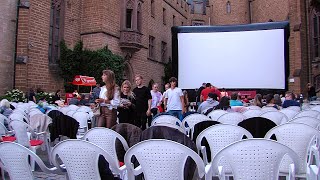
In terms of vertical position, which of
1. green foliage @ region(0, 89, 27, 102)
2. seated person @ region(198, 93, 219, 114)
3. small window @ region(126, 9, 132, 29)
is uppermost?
small window @ region(126, 9, 132, 29)

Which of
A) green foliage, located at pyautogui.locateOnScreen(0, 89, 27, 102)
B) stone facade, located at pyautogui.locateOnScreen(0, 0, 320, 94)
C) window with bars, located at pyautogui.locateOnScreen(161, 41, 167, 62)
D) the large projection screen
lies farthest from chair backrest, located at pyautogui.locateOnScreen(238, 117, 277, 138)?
window with bars, located at pyautogui.locateOnScreen(161, 41, 167, 62)

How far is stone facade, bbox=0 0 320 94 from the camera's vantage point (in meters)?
16.4

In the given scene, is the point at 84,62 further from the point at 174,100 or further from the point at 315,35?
the point at 315,35

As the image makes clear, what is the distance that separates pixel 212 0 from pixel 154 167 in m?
42.3

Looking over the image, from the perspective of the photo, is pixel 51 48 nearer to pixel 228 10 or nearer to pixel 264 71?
pixel 264 71

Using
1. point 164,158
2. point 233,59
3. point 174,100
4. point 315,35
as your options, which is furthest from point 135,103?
point 315,35

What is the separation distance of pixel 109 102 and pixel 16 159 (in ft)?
10.3

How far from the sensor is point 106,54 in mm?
20609

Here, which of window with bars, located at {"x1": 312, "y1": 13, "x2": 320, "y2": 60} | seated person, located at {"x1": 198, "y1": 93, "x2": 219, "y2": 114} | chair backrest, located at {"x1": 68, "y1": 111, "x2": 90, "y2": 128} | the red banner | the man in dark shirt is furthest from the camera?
window with bars, located at {"x1": 312, "y1": 13, "x2": 320, "y2": 60}

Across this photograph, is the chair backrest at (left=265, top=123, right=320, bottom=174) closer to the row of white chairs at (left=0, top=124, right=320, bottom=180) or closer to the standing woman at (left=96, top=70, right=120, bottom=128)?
the row of white chairs at (left=0, top=124, right=320, bottom=180)

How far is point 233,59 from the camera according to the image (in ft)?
59.3

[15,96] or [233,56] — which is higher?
[233,56]

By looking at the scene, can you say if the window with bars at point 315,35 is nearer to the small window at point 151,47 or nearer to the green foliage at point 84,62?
the small window at point 151,47

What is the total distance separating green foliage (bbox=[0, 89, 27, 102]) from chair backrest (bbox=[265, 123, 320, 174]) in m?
13.5
